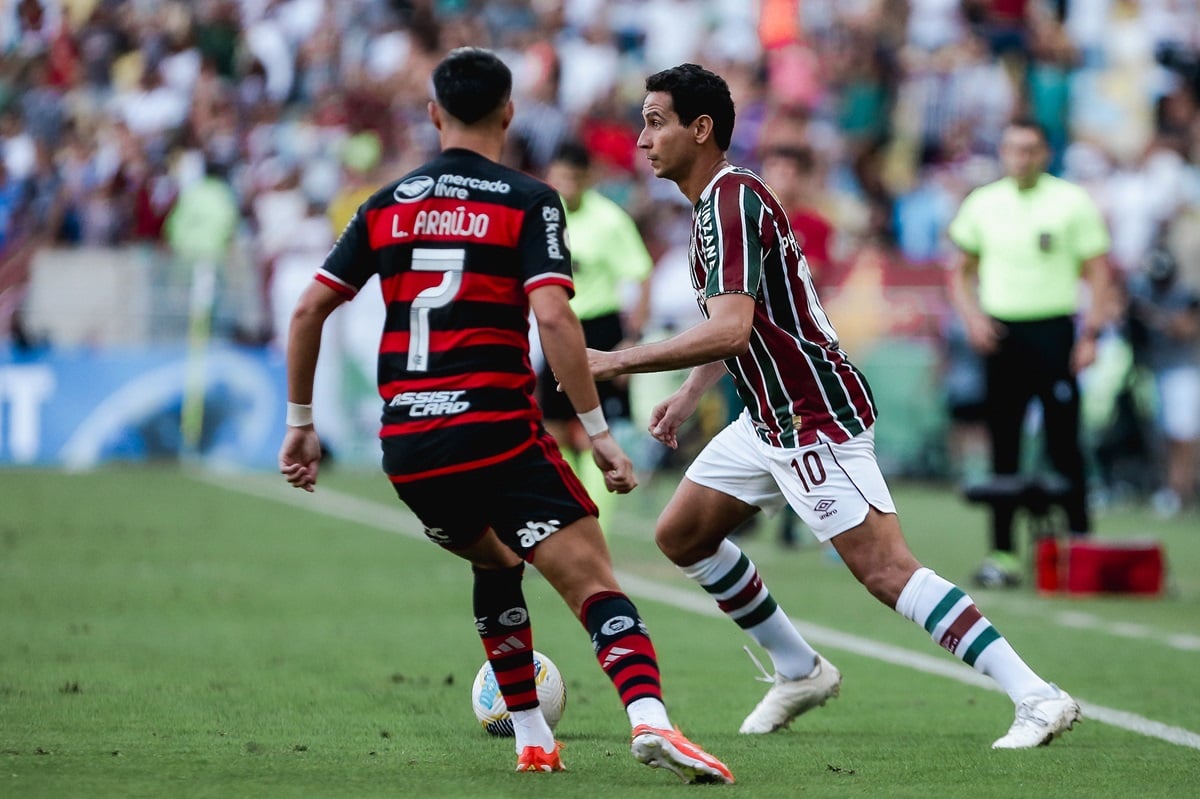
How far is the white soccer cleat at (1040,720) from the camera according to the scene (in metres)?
6.30

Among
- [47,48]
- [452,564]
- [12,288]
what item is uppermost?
[47,48]

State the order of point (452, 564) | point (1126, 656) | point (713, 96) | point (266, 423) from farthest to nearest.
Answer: point (266, 423), point (452, 564), point (1126, 656), point (713, 96)

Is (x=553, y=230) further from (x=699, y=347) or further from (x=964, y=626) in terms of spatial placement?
(x=964, y=626)

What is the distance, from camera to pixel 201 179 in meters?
22.0

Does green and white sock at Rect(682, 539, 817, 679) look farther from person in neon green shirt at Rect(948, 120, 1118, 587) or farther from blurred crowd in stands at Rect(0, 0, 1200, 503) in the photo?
blurred crowd in stands at Rect(0, 0, 1200, 503)

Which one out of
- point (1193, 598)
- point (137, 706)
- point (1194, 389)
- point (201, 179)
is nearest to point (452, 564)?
point (1193, 598)

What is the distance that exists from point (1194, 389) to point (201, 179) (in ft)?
36.0

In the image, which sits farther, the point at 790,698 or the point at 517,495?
the point at 790,698

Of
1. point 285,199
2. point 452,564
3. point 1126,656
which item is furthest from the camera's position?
point 285,199

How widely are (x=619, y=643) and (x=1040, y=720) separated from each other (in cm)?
162

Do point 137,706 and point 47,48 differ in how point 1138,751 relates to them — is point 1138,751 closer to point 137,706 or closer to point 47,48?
point 137,706

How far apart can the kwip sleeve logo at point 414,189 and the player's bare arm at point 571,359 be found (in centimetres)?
43

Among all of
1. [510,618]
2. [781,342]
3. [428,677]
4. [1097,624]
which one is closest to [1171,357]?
[1097,624]

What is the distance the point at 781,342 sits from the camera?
21.1 feet
